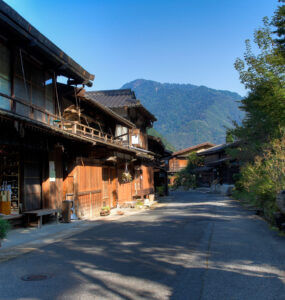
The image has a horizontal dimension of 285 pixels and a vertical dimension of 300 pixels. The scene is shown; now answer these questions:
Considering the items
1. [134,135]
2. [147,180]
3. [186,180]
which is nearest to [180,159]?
[186,180]

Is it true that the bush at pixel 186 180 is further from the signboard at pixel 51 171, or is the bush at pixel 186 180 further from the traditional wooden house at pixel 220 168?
the signboard at pixel 51 171

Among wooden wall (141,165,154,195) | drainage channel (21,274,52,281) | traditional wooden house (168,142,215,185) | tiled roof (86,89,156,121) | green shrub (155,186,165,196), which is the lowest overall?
drainage channel (21,274,52,281)

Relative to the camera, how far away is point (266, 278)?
17.7 ft

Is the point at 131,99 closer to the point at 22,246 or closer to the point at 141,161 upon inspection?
the point at 141,161

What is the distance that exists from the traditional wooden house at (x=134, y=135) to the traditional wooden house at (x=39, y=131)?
6771 millimetres

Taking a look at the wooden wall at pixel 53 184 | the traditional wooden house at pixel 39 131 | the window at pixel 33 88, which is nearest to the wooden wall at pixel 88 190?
the traditional wooden house at pixel 39 131

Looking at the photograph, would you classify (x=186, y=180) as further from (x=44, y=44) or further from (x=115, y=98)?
(x=44, y=44)

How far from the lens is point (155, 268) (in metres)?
6.09

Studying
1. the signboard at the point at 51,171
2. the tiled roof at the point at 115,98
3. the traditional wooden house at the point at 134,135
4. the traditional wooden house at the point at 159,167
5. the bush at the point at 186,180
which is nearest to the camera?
the signboard at the point at 51,171

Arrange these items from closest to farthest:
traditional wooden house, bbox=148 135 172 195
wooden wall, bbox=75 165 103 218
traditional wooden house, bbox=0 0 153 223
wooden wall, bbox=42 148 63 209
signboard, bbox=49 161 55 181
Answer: traditional wooden house, bbox=0 0 153 223 < wooden wall, bbox=42 148 63 209 < signboard, bbox=49 161 55 181 < wooden wall, bbox=75 165 103 218 < traditional wooden house, bbox=148 135 172 195

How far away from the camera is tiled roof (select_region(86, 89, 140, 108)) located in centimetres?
2755

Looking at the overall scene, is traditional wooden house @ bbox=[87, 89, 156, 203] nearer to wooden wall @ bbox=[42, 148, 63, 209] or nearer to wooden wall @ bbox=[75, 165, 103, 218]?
wooden wall @ bbox=[75, 165, 103, 218]

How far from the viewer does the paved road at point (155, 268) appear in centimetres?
481

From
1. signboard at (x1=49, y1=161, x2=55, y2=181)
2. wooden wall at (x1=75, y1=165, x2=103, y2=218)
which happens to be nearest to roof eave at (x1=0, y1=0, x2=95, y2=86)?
signboard at (x1=49, y1=161, x2=55, y2=181)
